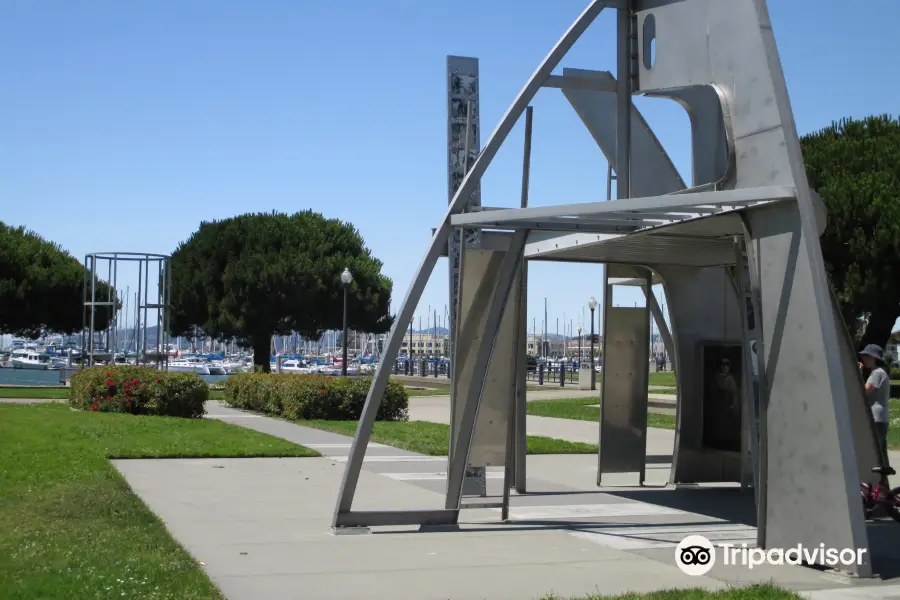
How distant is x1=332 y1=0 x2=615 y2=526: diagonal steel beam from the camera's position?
9211mm

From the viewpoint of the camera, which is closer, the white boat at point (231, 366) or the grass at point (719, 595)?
the grass at point (719, 595)

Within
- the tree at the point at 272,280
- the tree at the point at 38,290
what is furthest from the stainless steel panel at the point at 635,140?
the tree at the point at 272,280

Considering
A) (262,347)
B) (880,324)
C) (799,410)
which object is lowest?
(799,410)

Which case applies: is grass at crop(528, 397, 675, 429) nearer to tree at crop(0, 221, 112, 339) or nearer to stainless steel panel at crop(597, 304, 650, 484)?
stainless steel panel at crop(597, 304, 650, 484)

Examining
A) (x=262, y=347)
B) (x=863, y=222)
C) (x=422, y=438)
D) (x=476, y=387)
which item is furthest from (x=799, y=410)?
(x=262, y=347)

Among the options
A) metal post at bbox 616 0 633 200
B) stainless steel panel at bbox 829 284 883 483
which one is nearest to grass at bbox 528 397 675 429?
metal post at bbox 616 0 633 200

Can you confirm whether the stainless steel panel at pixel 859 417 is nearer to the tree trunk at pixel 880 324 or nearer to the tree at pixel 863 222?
the tree at pixel 863 222

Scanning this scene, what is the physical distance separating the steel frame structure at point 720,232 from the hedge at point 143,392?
40.3ft

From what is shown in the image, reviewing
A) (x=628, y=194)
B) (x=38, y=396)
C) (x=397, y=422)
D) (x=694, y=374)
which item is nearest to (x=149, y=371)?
(x=397, y=422)

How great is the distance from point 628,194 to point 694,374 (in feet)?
11.9

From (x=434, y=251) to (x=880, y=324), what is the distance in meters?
30.0

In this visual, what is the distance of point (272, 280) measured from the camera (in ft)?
164

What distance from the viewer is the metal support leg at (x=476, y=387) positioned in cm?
959

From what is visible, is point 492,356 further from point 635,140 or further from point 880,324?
point 880,324
